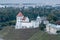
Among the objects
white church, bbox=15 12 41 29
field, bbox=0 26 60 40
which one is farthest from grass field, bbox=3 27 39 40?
white church, bbox=15 12 41 29

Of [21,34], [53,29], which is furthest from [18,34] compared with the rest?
[53,29]

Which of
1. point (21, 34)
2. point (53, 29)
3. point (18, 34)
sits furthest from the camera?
point (18, 34)

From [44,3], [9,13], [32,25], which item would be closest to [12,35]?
[32,25]

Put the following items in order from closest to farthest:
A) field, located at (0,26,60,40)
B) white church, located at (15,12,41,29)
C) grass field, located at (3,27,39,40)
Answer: field, located at (0,26,60,40) < grass field, located at (3,27,39,40) < white church, located at (15,12,41,29)

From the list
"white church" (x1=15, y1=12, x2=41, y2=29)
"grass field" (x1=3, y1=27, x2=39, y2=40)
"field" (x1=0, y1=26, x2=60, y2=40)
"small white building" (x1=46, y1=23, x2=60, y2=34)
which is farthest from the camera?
"white church" (x1=15, y1=12, x2=41, y2=29)

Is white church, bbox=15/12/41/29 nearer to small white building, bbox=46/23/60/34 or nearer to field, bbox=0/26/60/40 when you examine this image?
field, bbox=0/26/60/40

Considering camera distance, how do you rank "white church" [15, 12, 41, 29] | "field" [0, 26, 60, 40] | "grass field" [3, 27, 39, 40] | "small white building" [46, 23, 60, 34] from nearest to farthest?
1. "small white building" [46, 23, 60, 34]
2. "field" [0, 26, 60, 40]
3. "grass field" [3, 27, 39, 40]
4. "white church" [15, 12, 41, 29]

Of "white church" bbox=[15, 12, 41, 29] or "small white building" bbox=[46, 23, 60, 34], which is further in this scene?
"white church" bbox=[15, 12, 41, 29]

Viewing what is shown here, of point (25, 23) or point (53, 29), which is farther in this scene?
point (25, 23)

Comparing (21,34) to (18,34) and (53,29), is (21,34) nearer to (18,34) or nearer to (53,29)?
(18,34)

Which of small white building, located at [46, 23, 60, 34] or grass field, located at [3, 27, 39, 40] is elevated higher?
small white building, located at [46, 23, 60, 34]

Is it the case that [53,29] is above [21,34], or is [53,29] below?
above

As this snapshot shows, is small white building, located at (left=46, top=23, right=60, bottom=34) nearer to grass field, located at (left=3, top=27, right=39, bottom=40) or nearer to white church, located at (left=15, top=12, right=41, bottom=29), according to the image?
grass field, located at (left=3, top=27, right=39, bottom=40)
